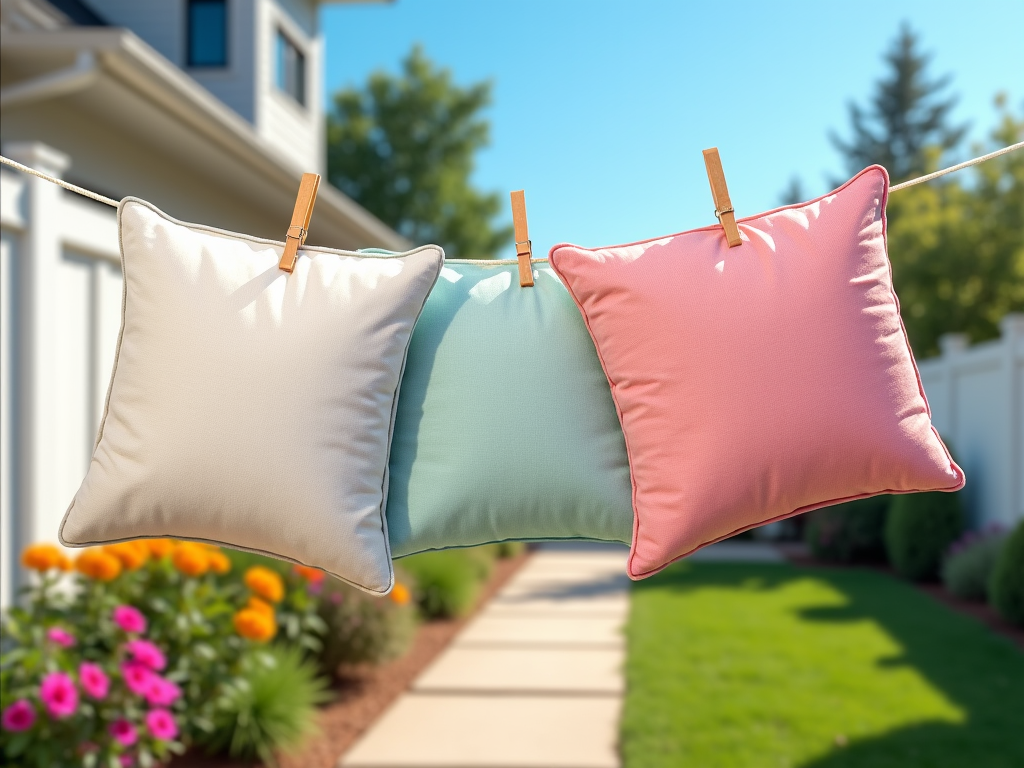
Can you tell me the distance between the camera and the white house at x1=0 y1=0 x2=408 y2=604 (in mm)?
2729

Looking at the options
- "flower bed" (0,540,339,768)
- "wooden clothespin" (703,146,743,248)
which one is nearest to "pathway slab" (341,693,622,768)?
"flower bed" (0,540,339,768)

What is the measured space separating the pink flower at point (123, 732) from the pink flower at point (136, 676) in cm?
9

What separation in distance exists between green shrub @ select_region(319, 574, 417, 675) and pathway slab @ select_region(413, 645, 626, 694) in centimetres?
27

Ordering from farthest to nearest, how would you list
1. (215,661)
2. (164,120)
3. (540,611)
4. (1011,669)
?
(540,611), (1011,669), (164,120), (215,661)

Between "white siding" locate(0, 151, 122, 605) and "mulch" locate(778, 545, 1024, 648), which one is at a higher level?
"white siding" locate(0, 151, 122, 605)

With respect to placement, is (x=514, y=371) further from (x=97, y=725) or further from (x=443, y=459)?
(x=97, y=725)

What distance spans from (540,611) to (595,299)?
546 cm

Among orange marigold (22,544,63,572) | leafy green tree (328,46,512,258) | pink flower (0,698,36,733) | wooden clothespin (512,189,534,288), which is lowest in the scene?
pink flower (0,698,36,733)

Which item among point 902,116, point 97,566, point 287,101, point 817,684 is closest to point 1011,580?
point 817,684

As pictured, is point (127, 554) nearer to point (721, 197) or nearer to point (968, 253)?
point (721, 197)

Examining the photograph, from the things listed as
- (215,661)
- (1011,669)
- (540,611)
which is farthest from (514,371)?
(540,611)

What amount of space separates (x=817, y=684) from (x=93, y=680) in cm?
334

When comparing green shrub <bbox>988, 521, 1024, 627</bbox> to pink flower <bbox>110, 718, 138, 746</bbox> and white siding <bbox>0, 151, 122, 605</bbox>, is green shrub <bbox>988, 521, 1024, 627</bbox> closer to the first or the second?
pink flower <bbox>110, 718, 138, 746</bbox>

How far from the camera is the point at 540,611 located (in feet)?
20.9
